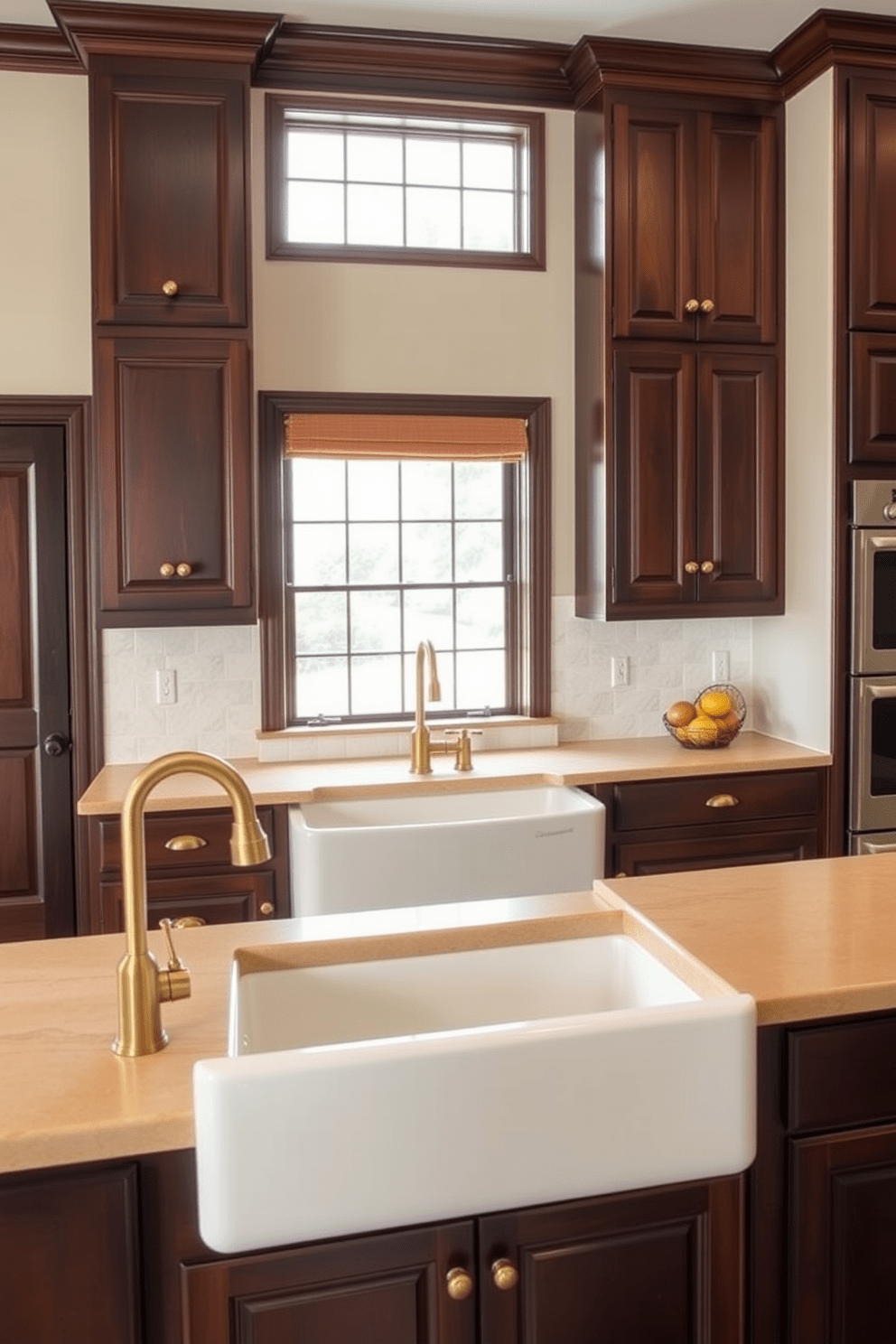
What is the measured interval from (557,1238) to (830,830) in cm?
250

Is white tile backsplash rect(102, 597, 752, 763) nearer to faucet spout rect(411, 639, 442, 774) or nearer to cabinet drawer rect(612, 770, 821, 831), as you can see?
faucet spout rect(411, 639, 442, 774)

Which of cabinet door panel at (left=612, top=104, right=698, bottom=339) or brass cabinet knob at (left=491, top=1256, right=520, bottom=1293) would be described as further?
cabinet door panel at (left=612, top=104, right=698, bottom=339)

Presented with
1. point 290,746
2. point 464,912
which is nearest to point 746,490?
point 290,746

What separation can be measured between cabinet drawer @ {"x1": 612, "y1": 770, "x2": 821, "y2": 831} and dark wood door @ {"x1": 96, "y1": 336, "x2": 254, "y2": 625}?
1.40m

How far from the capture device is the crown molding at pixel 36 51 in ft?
11.0

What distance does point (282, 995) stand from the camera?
169cm

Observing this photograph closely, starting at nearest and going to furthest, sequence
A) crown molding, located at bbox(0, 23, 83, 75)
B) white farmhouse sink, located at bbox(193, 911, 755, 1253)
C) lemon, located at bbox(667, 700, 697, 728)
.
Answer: white farmhouse sink, located at bbox(193, 911, 755, 1253) < crown molding, located at bbox(0, 23, 83, 75) < lemon, located at bbox(667, 700, 697, 728)

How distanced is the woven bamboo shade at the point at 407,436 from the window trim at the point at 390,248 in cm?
52

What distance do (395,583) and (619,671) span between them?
870mm

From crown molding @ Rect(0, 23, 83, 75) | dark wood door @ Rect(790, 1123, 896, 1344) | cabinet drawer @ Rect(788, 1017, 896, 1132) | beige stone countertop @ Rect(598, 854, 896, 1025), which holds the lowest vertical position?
dark wood door @ Rect(790, 1123, 896, 1344)

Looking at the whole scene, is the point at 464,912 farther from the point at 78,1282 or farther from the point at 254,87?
the point at 254,87

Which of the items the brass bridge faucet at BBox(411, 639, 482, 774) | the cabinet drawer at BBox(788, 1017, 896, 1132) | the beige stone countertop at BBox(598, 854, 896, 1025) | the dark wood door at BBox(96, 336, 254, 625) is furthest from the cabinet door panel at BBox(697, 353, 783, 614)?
the cabinet drawer at BBox(788, 1017, 896, 1132)

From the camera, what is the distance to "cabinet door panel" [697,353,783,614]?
12.3 ft

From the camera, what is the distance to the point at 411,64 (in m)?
3.59
